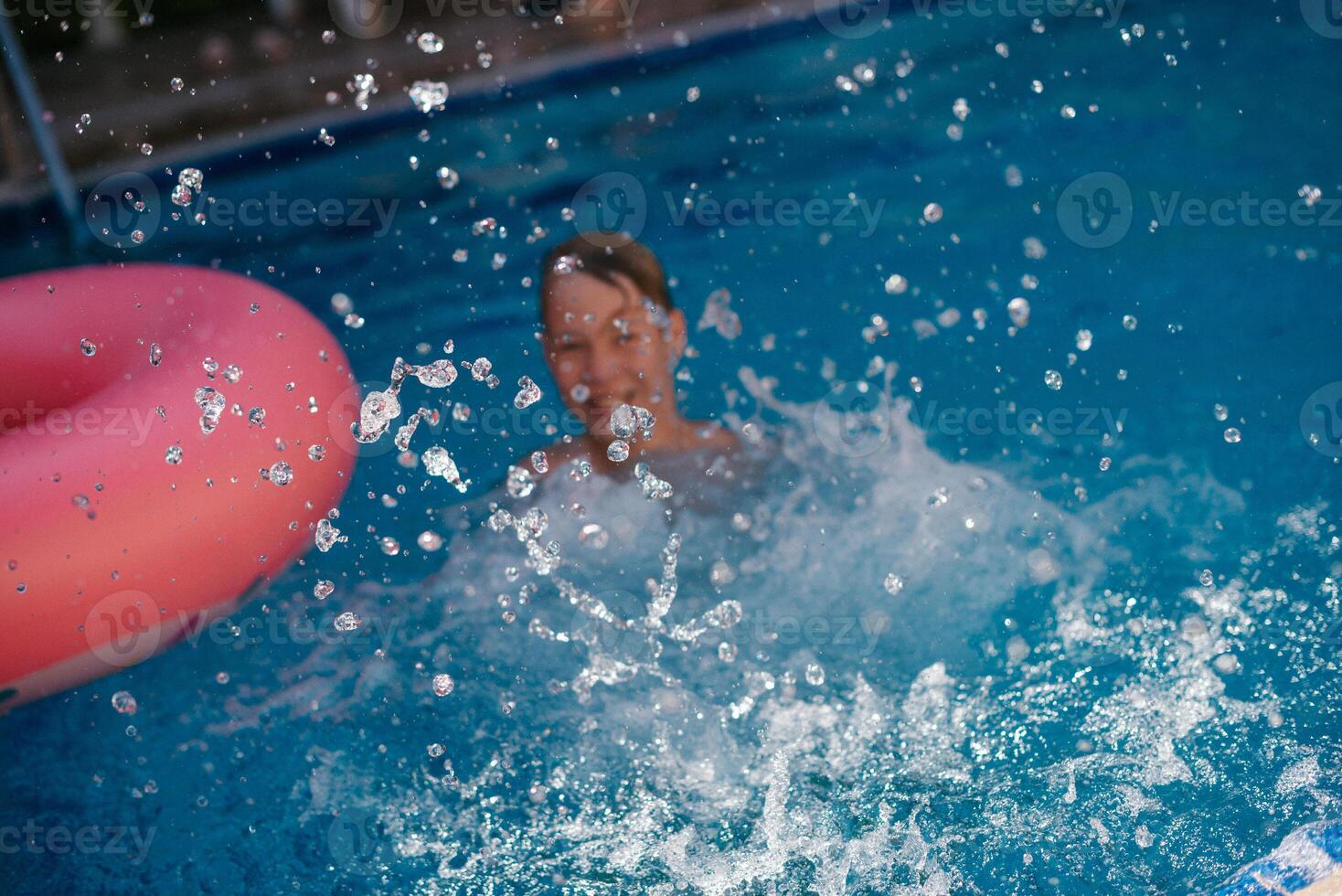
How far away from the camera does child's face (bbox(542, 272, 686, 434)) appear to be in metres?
2.37

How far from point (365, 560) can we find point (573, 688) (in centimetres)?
85

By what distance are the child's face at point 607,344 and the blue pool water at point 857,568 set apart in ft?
0.70

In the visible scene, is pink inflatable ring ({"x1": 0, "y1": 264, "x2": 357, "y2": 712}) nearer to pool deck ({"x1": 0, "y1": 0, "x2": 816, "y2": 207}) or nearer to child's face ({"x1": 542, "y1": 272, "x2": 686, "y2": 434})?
child's face ({"x1": 542, "y1": 272, "x2": 686, "y2": 434})

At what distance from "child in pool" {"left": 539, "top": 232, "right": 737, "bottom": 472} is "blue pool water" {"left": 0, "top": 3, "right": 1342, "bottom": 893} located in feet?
0.39

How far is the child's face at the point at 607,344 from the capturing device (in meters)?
2.37

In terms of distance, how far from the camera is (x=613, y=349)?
241 cm

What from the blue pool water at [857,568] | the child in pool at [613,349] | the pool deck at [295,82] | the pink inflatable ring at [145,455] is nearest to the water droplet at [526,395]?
the blue pool water at [857,568]

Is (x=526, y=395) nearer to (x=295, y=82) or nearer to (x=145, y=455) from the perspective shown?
(x=145, y=455)

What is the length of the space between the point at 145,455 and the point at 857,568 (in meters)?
1.36

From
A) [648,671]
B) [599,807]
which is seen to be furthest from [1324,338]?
[599,807]

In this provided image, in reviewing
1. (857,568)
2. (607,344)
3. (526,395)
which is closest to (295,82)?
(526,395)

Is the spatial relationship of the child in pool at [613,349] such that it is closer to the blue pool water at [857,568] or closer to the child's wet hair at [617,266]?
the child's wet hair at [617,266]

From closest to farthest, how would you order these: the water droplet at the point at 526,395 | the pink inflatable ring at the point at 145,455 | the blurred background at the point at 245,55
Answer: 1. the pink inflatable ring at the point at 145,455
2. the water droplet at the point at 526,395
3. the blurred background at the point at 245,55

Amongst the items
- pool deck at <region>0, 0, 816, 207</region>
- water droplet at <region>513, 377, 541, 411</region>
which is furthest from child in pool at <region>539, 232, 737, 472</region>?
pool deck at <region>0, 0, 816, 207</region>
